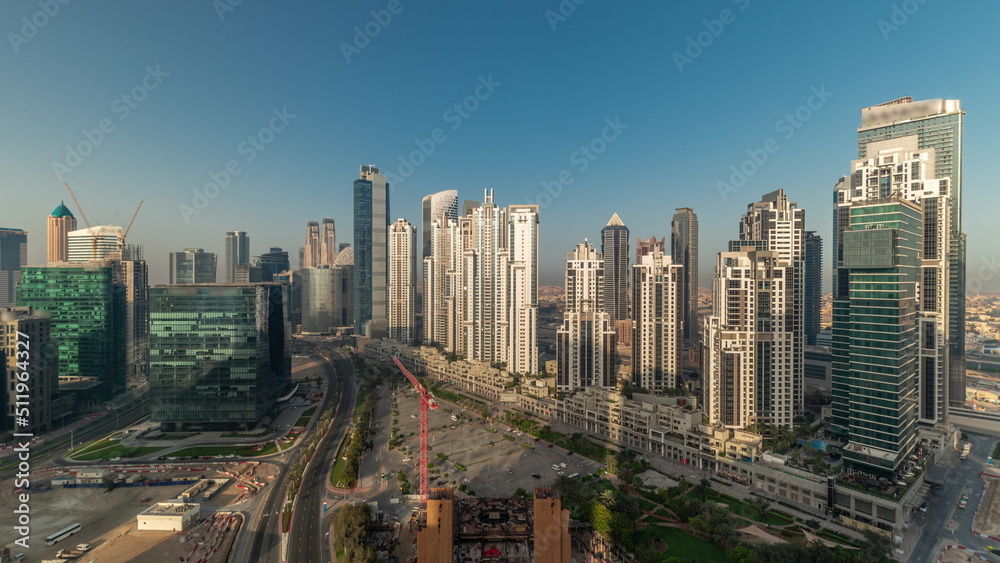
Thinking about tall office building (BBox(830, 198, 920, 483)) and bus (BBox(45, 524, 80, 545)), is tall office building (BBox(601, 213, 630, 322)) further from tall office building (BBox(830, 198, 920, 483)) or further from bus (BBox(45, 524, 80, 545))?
bus (BBox(45, 524, 80, 545))

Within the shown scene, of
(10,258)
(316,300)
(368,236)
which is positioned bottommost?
(316,300)

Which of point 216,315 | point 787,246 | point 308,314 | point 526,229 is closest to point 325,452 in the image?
point 216,315

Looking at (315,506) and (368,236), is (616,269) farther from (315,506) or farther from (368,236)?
(315,506)

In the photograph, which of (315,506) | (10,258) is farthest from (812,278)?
(10,258)

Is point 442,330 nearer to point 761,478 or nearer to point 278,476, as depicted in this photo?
point 278,476

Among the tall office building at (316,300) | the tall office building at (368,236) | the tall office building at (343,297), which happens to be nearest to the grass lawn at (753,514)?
the tall office building at (368,236)

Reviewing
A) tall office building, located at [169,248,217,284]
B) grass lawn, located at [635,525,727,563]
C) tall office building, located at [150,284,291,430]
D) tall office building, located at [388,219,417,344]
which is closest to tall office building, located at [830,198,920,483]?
grass lawn, located at [635,525,727,563]

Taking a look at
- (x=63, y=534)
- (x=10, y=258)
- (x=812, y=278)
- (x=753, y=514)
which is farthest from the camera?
(x=10, y=258)
